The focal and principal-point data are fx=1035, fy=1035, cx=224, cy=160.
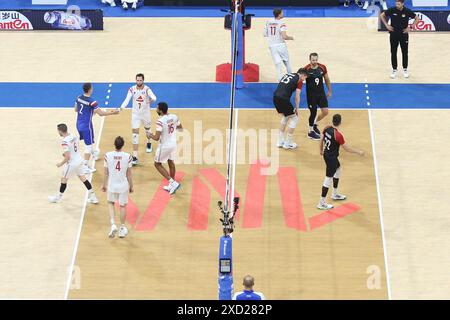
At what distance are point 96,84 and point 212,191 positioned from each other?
620 centimetres

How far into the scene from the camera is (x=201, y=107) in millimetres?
26016

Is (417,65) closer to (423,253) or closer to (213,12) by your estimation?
(213,12)

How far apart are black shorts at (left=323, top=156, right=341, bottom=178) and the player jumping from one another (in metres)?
4.79

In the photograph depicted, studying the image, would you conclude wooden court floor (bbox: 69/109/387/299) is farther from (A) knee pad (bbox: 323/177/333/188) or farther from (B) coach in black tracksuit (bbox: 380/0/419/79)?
(B) coach in black tracksuit (bbox: 380/0/419/79)

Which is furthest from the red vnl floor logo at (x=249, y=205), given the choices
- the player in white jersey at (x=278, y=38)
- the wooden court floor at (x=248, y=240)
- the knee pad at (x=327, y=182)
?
the player in white jersey at (x=278, y=38)

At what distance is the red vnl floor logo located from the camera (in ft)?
70.5

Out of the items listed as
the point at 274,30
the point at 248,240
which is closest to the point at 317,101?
the point at 274,30

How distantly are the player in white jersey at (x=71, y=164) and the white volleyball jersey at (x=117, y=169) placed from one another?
132cm

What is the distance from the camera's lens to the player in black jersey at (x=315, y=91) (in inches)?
941

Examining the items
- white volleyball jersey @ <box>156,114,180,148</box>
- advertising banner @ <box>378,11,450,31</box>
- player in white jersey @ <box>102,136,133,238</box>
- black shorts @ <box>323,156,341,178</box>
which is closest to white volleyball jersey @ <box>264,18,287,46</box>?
advertising banner @ <box>378,11,450,31</box>

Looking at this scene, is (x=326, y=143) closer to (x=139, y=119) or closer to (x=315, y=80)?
(x=315, y=80)
